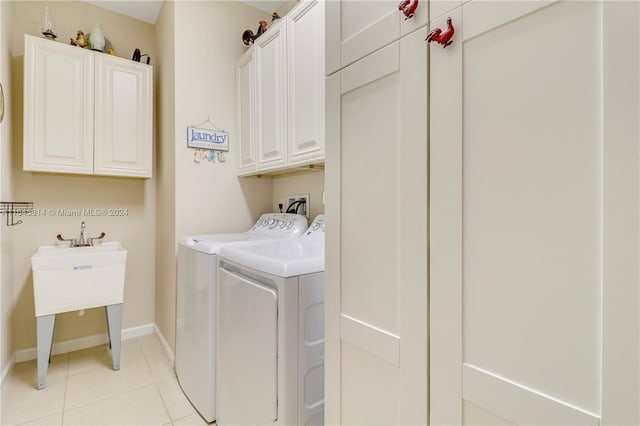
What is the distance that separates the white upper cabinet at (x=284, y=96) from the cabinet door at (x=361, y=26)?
79 centimetres

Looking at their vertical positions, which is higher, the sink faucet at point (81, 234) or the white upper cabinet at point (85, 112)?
the white upper cabinet at point (85, 112)

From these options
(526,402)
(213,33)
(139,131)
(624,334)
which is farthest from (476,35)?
(139,131)

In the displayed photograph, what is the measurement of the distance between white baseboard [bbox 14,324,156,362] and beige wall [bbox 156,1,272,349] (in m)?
0.23

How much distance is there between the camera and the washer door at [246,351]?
1174 mm

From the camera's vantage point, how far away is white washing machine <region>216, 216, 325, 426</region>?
1134mm

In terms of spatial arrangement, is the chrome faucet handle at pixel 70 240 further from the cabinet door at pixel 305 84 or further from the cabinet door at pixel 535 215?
the cabinet door at pixel 535 215

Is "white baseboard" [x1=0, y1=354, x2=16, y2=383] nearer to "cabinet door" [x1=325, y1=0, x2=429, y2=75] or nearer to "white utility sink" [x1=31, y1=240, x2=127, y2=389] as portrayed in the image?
"white utility sink" [x1=31, y1=240, x2=127, y2=389]

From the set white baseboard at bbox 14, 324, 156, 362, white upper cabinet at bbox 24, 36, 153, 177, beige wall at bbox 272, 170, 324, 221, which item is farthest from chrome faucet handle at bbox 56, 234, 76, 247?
beige wall at bbox 272, 170, 324, 221

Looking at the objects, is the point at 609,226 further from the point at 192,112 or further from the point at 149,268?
the point at 149,268

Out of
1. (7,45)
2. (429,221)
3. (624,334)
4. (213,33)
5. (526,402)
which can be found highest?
(213,33)

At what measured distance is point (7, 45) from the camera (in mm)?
2125

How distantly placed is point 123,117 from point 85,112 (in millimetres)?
237

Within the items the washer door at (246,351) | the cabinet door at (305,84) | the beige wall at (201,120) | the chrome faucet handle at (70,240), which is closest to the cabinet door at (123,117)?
the beige wall at (201,120)

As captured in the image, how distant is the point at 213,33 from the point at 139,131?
3.17 feet
